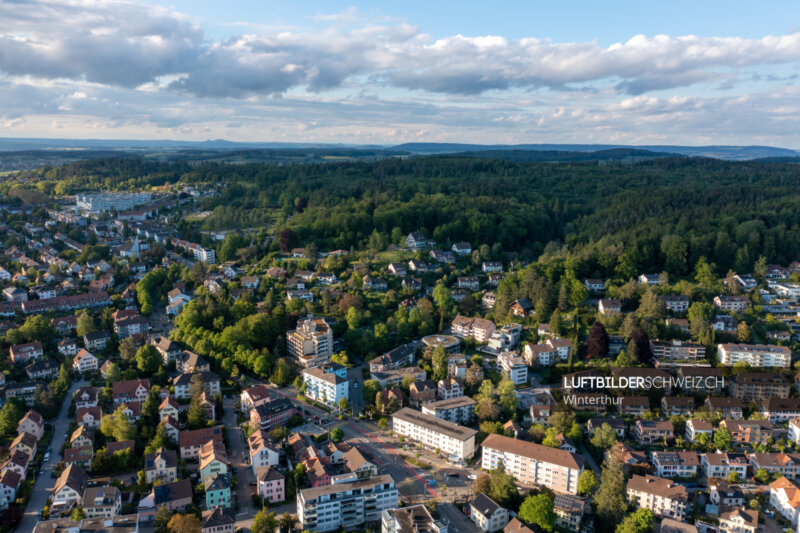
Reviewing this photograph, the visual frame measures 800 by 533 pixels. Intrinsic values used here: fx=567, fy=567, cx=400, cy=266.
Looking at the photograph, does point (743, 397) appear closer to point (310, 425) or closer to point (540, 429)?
point (540, 429)

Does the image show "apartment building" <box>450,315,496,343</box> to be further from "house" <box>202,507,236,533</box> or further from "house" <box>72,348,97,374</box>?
"house" <box>72,348,97,374</box>

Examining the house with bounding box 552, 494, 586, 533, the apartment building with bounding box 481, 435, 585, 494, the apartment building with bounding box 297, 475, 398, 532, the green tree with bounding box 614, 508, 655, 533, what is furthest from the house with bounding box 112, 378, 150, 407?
the green tree with bounding box 614, 508, 655, 533

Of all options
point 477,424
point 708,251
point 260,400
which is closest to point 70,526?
point 260,400

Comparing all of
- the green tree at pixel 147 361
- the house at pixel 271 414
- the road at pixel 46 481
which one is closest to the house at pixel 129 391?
the green tree at pixel 147 361

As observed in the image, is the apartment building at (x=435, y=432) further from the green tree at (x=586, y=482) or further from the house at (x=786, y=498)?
the house at (x=786, y=498)

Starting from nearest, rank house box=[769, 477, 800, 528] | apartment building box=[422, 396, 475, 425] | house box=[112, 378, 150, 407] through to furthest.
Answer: house box=[769, 477, 800, 528] < apartment building box=[422, 396, 475, 425] < house box=[112, 378, 150, 407]
